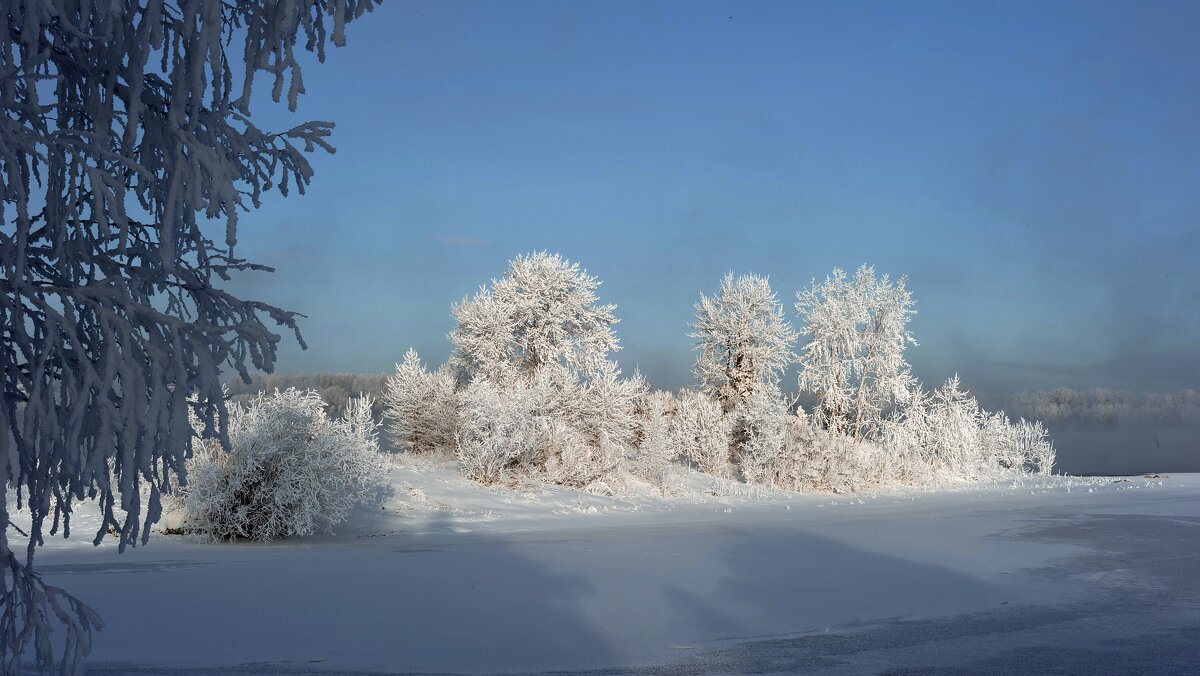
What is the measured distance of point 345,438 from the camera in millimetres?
12969

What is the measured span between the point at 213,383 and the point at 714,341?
29.1m

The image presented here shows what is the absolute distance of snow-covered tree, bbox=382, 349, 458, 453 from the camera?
26.6 m

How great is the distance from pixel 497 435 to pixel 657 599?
39.9ft

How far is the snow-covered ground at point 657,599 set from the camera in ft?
17.5

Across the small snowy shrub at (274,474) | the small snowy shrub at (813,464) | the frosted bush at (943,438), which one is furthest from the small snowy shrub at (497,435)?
the frosted bush at (943,438)

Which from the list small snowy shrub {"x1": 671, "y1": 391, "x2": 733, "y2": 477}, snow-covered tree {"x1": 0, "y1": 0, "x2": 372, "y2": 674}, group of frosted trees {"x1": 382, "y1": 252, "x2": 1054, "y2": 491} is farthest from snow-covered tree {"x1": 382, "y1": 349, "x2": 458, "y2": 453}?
snow-covered tree {"x1": 0, "y1": 0, "x2": 372, "y2": 674}

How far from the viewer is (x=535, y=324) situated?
28.2 m

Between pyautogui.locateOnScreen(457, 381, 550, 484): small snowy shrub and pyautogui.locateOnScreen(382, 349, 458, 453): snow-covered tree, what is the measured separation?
6.40 m

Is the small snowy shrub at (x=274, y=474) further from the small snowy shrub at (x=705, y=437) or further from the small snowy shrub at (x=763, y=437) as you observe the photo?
the small snowy shrub at (x=705, y=437)

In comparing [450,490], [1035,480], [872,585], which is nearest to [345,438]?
[450,490]

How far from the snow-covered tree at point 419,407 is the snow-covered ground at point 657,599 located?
13020 millimetres

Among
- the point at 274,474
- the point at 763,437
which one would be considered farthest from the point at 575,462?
the point at 274,474

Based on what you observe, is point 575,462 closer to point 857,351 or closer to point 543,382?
point 543,382

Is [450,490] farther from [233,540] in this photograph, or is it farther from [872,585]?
[872,585]
